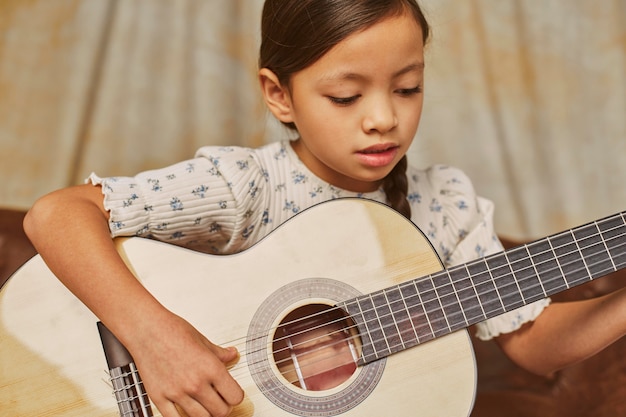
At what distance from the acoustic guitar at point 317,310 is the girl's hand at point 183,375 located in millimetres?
41

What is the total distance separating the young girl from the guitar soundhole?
137 millimetres

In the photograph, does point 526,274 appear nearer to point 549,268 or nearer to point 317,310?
point 549,268

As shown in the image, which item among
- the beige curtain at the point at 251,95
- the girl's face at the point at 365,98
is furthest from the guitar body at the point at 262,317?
the beige curtain at the point at 251,95

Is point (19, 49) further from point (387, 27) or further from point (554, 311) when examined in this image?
point (554, 311)

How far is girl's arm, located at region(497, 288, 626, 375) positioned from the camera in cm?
115

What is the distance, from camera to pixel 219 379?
941mm

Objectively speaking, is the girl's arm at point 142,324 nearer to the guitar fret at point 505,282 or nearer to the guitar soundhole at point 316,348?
the guitar soundhole at point 316,348

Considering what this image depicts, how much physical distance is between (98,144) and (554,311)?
1286 millimetres

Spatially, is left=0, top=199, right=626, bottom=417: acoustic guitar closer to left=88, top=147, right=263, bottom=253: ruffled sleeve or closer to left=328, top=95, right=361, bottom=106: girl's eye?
left=88, top=147, right=263, bottom=253: ruffled sleeve

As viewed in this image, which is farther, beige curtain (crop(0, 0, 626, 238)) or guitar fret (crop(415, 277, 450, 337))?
beige curtain (crop(0, 0, 626, 238))

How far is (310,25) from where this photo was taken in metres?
1.08

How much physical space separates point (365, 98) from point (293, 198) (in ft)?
0.94

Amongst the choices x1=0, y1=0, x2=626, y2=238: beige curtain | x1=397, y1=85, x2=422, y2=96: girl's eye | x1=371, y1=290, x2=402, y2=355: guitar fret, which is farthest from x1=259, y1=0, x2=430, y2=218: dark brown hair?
x1=0, y1=0, x2=626, y2=238: beige curtain

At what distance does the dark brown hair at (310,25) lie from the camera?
1.04m
